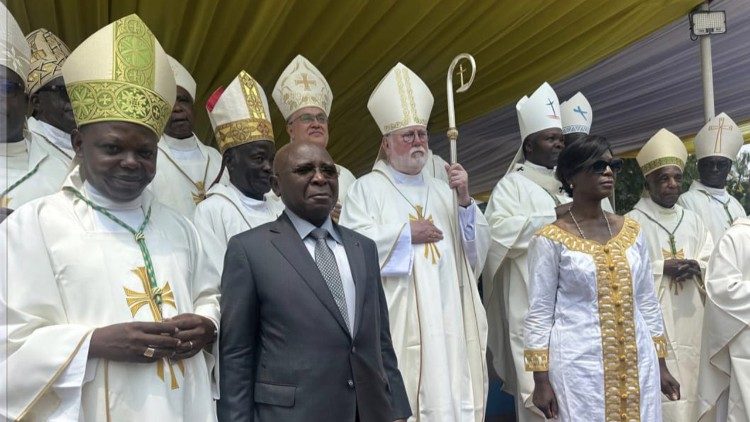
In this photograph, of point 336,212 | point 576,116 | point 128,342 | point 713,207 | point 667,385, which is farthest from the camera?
point 713,207

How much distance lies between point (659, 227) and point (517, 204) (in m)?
1.44

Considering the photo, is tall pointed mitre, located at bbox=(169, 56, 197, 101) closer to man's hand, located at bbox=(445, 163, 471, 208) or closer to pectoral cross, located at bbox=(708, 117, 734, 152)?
man's hand, located at bbox=(445, 163, 471, 208)

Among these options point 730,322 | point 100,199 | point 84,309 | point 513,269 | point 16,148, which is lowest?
point 730,322

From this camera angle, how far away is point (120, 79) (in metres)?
2.66

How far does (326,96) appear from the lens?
5.34 m

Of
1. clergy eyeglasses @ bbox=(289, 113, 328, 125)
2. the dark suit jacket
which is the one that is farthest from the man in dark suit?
clergy eyeglasses @ bbox=(289, 113, 328, 125)

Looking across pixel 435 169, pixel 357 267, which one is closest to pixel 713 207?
pixel 435 169

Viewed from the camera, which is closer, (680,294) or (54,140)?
(54,140)

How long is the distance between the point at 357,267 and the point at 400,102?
2118 millimetres

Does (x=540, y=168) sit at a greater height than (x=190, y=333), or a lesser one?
greater

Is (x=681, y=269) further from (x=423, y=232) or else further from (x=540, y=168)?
(x=423, y=232)

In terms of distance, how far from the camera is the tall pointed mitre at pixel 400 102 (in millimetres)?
4781

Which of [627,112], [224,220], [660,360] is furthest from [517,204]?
[627,112]

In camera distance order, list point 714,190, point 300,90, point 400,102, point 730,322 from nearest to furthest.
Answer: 1. point 730,322
2. point 400,102
3. point 300,90
4. point 714,190
